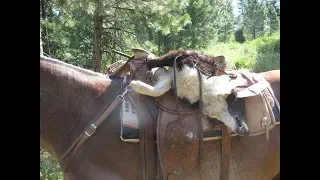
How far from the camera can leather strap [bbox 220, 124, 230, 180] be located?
6.33 ft

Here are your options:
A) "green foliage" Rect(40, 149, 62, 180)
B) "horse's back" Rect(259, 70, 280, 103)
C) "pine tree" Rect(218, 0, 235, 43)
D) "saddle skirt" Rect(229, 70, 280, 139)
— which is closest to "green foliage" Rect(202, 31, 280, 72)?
"pine tree" Rect(218, 0, 235, 43)

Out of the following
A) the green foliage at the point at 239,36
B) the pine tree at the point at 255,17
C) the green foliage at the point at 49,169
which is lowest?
the green foliage at the point at 49,169

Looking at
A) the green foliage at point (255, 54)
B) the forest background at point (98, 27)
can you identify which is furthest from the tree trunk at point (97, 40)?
the green foliage at point (255, 54)

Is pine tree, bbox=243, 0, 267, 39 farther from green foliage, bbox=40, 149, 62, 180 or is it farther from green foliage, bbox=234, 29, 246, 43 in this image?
green foliage, bbox=40, 149, 62, 180

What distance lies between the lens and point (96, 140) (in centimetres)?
187

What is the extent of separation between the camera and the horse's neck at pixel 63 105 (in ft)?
6.34

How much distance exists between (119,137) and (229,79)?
0.83 meters

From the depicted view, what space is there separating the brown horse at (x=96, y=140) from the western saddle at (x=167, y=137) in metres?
0.04

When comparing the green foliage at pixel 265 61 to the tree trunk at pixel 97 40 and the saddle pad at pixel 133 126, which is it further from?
the saddle pad at pixel 133 126

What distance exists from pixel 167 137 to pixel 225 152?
0.37 meters

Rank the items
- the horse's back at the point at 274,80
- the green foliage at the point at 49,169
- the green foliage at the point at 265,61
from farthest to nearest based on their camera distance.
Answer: the green foliage at the point at 265,61 < the green foliage at the point at 49,169 < the horse's back at the point at 274,80

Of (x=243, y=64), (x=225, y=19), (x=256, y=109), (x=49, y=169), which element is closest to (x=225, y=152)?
(x=256, y=109)
